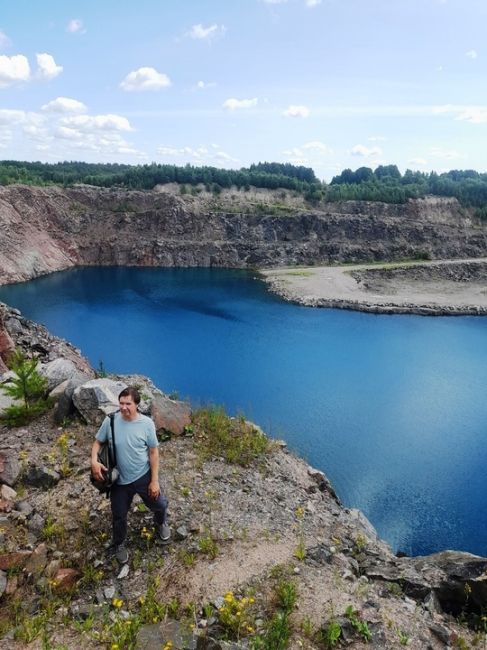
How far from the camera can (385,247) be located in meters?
75.0

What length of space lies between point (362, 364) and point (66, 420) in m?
27.0

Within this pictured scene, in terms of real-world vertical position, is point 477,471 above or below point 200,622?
below

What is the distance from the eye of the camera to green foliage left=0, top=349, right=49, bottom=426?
11.8m

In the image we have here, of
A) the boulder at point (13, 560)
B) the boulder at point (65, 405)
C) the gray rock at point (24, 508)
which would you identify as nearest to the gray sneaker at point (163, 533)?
the boulder at point (13, 560)

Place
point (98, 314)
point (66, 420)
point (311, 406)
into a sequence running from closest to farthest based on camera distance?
point (66, 420) < point (311, 406) < point (98, 314)

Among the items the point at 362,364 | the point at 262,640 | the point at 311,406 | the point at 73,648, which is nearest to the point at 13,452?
the point at 73,648

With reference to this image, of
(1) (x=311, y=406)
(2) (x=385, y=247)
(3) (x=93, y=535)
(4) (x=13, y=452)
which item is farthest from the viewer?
(2) (x=385, y=247)

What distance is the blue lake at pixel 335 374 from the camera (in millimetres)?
18547

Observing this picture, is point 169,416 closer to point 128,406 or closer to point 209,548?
point 209,548

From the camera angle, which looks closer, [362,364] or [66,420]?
[66,420]

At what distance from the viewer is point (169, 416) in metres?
12.3

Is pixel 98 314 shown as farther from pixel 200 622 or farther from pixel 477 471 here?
pixel 200 622

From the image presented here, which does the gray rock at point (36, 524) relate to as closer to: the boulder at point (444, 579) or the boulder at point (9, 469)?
the boulder at point (9, 469)

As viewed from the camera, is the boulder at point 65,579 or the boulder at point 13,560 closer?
the boulder at point 65,579
